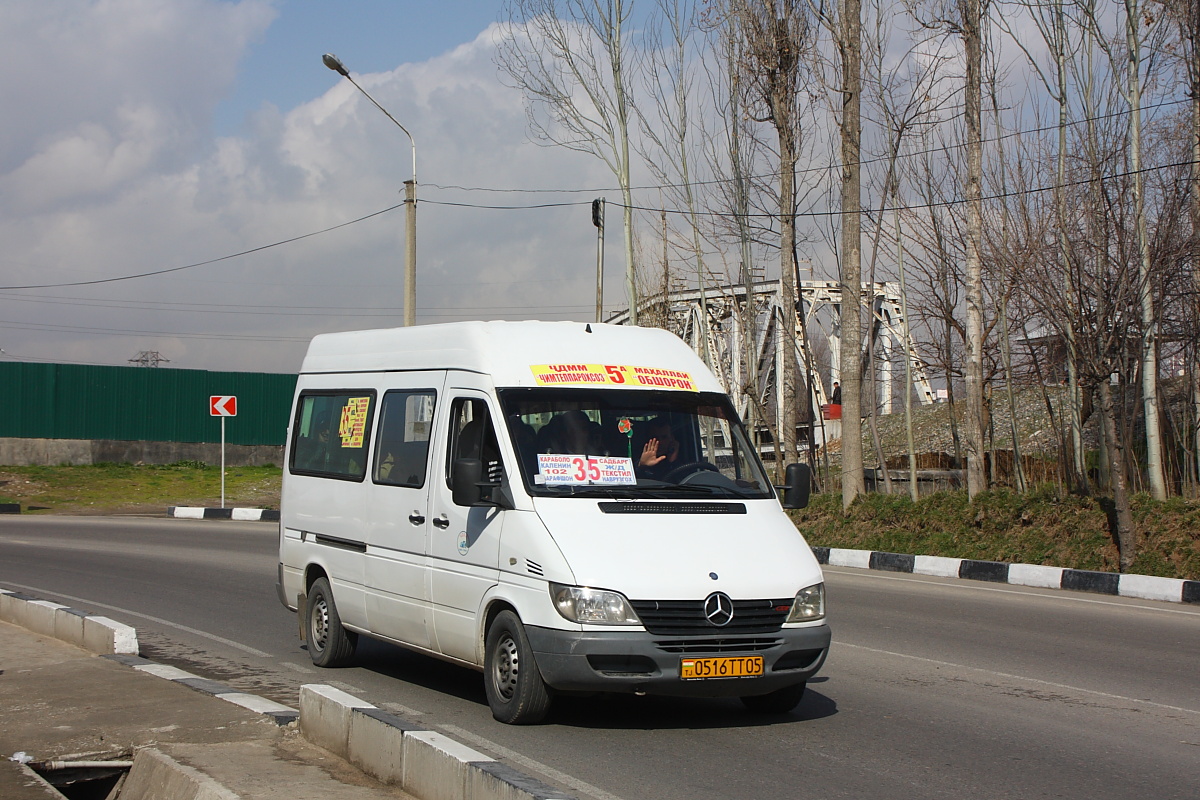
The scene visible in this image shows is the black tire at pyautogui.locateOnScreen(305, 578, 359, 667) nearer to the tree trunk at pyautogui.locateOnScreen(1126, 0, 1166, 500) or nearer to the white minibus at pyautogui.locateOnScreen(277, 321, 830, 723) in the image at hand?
the white minibus at pyautogui.locateOnScreen(277, 321, 830, 723)

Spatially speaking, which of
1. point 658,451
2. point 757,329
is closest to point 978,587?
point 658,451

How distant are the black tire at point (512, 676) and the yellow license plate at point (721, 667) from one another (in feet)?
2.69

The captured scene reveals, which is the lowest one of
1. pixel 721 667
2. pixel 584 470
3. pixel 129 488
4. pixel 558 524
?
pixel 721 667

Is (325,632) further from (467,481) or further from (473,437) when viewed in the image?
(467,481)

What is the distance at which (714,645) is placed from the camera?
6.38 meters

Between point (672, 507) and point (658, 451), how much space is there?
0.62 metres

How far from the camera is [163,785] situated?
221 inches

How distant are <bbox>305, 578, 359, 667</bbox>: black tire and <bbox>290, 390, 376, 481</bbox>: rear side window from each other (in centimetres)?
92

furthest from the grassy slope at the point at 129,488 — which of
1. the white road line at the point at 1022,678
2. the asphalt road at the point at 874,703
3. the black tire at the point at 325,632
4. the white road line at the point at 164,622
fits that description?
the white road line at the point at 1022,678

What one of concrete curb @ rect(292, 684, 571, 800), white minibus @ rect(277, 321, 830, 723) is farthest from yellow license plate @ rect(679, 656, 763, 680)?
concrete curb @ rect(292, 684, 571, 800)

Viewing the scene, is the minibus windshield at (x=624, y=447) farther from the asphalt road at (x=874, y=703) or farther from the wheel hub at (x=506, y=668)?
the asphalt road at (x=874, y=703)

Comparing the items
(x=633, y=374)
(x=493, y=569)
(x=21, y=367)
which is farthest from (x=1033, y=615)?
(x=21, y=367)

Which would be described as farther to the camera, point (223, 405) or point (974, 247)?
point (223, 405)

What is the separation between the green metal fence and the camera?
39281mm
